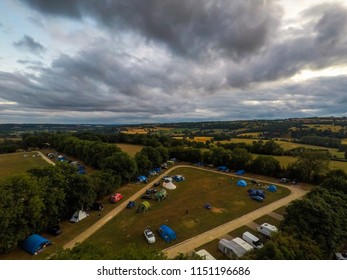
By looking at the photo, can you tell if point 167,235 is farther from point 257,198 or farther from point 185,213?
point 257,198

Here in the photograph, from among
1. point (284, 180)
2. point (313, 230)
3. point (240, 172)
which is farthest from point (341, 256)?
point (240, 172)

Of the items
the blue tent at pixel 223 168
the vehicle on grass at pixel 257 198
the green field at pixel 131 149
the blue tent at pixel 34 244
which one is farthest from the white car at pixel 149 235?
the green field at pixel 131 149

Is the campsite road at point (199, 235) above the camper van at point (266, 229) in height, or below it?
below

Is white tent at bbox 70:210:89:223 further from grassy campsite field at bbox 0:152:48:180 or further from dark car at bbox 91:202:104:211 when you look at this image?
grassy campsite field at bbox 0:152:48:180

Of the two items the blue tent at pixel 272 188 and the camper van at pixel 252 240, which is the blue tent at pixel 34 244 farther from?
the blue tent at pixel 272 188

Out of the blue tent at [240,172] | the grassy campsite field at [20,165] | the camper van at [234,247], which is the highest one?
the camper van at [234,247]

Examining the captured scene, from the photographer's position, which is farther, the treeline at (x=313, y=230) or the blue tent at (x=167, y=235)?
the blue tent at (x=167, y=235)

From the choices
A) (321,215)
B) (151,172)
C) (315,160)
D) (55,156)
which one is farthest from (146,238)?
(55,156)
